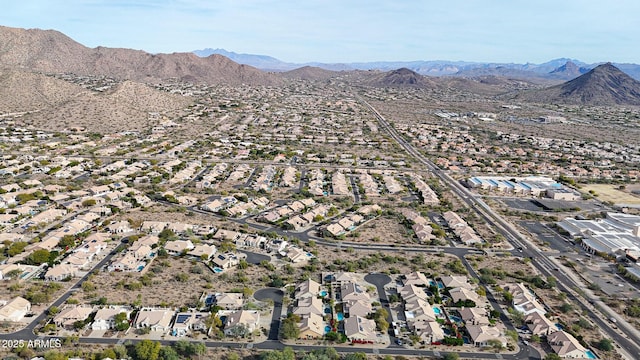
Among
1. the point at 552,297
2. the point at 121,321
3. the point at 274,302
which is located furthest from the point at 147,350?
the point at 552,297

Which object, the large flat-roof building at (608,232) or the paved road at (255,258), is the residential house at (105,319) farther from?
the large flat-roof building at (608,232)

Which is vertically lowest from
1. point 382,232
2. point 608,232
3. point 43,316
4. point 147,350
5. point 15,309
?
point 43,316

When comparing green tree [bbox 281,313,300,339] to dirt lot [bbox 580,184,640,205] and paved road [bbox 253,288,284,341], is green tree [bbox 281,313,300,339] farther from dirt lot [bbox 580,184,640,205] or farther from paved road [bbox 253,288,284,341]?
dirt lot [bbox 580,184,640,205]

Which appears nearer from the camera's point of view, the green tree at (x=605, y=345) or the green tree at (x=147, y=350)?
the green tree at (x=147, y=350)

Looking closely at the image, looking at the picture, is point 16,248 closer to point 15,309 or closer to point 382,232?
point 15,309

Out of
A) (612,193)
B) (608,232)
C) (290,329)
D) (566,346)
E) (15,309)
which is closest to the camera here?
(566,346)

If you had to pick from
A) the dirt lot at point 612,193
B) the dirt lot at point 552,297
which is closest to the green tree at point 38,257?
the dirt lot at point 552,297
